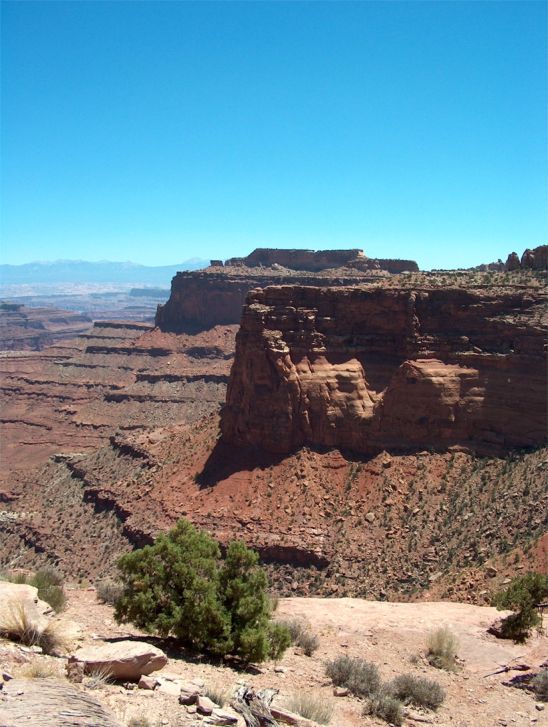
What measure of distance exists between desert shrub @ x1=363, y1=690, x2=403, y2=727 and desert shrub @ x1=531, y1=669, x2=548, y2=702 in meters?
4.81

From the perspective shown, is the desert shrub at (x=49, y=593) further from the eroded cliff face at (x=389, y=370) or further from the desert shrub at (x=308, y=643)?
the eroded cliff face at (x=389, y=370)

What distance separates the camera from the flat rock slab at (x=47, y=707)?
36.6 feet

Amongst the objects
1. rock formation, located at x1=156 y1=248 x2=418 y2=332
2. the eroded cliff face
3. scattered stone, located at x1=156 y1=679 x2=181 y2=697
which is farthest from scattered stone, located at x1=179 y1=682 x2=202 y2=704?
rock formation, located at x1=156 y1=248 x2=418 y2=332

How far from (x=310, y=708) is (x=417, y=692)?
4.23 metres

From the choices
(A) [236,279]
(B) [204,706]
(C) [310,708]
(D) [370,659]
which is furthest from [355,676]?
(A) [236,279]

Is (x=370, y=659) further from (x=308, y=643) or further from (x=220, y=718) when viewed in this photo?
(x=220, y=718)

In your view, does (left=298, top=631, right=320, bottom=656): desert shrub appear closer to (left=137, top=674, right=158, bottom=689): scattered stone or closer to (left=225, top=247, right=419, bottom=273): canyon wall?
(left=137, top=674, right=158, bottom=689): scattered stone

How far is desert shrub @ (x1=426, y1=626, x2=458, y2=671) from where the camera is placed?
76.6 ft

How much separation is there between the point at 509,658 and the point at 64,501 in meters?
38.0

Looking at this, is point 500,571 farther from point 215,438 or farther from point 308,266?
point 308,266

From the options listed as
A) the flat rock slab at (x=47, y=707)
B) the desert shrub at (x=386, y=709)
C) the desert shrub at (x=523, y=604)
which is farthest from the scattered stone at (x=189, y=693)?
the desert shrub at (x=523, y=604)

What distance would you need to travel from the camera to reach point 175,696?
50.8 feet

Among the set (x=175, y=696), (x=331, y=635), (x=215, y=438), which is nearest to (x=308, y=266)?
(x=215, y=438)

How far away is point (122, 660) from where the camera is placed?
634 inches
